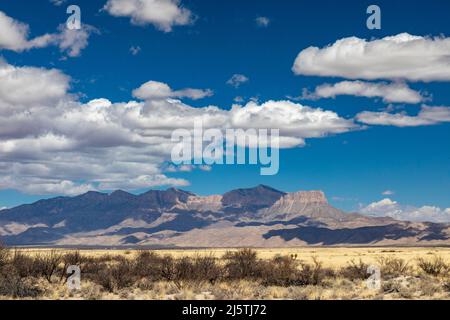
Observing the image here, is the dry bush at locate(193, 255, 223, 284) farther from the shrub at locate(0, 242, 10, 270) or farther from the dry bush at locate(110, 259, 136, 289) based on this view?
the shrub at locate(0, 242, 10, 270)

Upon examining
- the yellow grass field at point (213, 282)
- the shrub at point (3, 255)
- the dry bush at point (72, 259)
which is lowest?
the yellow grass field at point (213, 282)

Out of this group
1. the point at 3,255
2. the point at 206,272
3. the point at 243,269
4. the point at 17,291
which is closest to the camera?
the point at 17,291

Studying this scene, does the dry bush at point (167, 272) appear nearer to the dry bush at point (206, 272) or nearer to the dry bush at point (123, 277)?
the dry bush at point (206, 272)

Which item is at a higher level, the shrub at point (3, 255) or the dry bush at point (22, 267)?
the shrub at point (3, 255)

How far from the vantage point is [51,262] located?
37000 millimetres

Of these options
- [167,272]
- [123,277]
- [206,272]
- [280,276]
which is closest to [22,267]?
[123,277]

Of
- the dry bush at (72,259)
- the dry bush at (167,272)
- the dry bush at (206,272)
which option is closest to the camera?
the dry bush at (206,272)

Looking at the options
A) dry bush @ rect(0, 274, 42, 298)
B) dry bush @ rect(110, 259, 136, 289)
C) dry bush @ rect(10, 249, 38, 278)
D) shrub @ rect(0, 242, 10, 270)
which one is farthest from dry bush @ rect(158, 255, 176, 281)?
shrub @ rect(0, 242, 10, 270)

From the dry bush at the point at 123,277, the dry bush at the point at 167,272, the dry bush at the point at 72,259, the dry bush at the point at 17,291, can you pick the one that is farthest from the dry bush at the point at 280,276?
the dry bush at the point at 72,259

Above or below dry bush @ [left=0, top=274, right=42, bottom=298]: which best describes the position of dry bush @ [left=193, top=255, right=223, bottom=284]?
above

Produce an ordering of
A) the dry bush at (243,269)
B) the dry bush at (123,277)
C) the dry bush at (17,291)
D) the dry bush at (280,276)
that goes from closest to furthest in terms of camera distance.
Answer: the dry bush at (17,291)
the dry bush at (123,277)
the dry bush at (280,276)
the dry bush at (243,269)

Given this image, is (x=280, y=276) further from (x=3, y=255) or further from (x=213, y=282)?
(x=3, y=255)

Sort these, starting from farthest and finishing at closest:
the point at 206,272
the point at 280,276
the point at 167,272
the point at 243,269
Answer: the point at 243,269 < the point at 167,272 < the point at 206,272 < the point at 280,276

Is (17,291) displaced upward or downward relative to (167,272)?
downward
